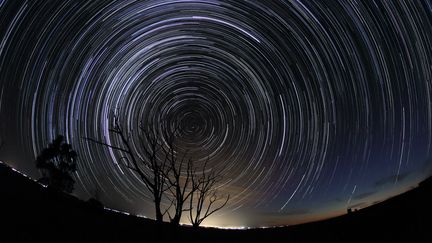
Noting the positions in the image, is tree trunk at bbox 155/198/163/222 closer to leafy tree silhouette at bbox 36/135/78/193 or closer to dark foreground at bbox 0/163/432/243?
dark foreground at bbox 0/163/432/243

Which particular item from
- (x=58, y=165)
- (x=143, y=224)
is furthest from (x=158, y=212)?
(x=58, y=165)

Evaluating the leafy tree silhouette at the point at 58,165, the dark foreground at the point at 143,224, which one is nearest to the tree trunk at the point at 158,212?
the dark foreground at the point at 143,224

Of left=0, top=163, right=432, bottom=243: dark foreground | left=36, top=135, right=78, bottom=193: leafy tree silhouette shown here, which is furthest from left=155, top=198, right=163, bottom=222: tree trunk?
left=36, top=135, right=78, bottom=193: leafy tree silhouette

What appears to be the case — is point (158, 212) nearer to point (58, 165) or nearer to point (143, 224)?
point (143, 224)

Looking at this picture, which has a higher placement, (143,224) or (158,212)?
(143,224)

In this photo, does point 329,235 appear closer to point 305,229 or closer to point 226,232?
point 305,229

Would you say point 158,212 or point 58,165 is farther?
point 58,165

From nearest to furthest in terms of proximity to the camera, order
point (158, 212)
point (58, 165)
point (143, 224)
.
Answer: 1. point (158, 212)
2. point (143, 224)
3. point (58, 165)

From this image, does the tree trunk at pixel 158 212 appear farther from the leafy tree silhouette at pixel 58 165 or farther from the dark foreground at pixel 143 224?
the leafy tree silhouette at pixel 58 165

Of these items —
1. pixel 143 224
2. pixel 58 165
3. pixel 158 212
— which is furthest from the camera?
pixel 58 165
